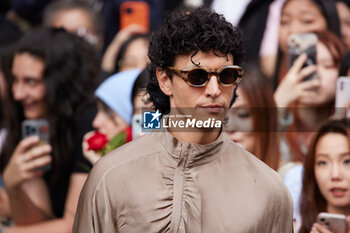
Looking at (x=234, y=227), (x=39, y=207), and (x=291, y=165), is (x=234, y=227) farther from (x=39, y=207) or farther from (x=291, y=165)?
(x=39, y=207)

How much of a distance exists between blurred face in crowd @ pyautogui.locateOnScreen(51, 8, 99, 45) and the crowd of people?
0.04ft

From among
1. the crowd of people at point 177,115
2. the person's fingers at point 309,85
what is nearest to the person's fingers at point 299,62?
the crowd of people at point 177,115

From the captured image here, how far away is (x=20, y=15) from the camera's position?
6.98 m

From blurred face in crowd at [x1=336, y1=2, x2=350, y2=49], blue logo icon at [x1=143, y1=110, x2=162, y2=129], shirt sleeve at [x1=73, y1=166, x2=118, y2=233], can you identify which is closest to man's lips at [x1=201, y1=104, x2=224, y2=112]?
blue logo icon at [x1=143, y1=110, x2=162, y2=129]

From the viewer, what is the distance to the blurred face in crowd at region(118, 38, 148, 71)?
18.0ft

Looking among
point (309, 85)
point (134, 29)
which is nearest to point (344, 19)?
point (309, 85)

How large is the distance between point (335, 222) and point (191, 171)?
1194 mm

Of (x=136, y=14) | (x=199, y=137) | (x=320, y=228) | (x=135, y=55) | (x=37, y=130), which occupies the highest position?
(x=136, y=14)

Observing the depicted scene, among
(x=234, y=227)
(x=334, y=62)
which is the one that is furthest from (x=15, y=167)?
(x=234, y=227)

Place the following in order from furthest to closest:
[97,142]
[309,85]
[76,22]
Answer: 1. [76,22]
2. [309,85]
3. [97,142]

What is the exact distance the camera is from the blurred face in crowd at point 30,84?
17.5 feet

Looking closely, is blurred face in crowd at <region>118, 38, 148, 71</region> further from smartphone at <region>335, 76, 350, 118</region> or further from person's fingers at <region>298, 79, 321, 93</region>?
smartphone at <region>335, 76, 350, 118</region>

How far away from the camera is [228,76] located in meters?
2.76

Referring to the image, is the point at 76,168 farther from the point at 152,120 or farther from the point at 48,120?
the point at 152,120
